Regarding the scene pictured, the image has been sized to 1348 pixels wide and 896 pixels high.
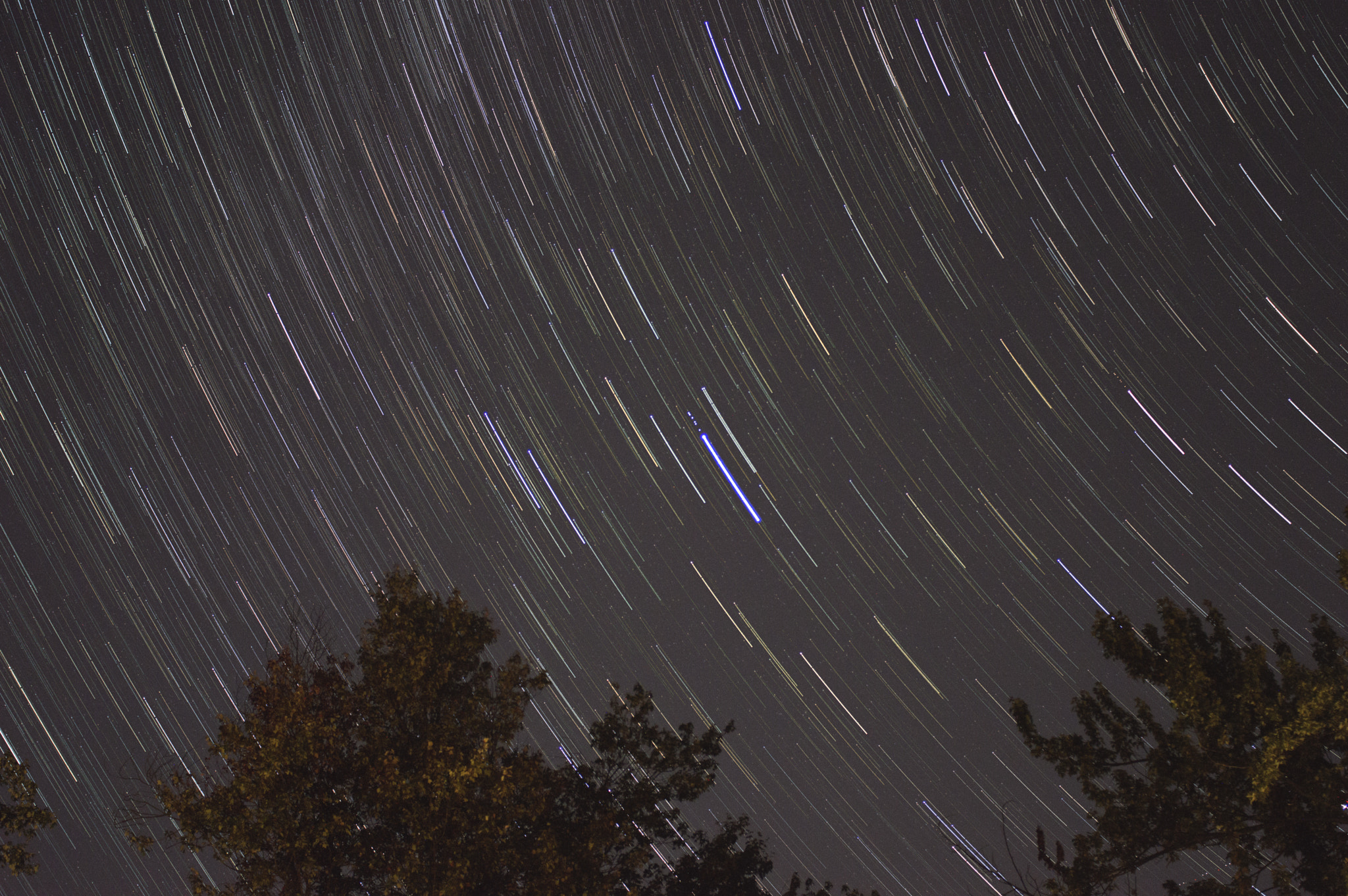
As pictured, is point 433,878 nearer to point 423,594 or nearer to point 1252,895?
point 423,594

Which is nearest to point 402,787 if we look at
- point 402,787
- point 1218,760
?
point 402,787

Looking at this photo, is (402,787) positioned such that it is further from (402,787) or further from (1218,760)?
(1218,760)

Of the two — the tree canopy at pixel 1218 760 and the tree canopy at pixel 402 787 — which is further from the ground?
the tree canopy at pixel 402 787

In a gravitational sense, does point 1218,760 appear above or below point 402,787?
below

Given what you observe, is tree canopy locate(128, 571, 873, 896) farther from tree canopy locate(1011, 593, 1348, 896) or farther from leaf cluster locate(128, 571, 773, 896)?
tree canopy locate(1011, 593, 1348, 896)

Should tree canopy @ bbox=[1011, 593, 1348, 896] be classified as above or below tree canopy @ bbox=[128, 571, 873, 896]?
below

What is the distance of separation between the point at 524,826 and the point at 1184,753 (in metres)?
9.76

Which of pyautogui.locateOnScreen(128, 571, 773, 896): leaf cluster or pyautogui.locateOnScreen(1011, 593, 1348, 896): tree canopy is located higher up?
pyautogui.locateOnScreen(128, 571, 773, 896): leaf cluster

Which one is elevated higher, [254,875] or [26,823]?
[26,823]

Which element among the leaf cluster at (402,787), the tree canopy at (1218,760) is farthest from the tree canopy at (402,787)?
the tree canopy at (1218,760)

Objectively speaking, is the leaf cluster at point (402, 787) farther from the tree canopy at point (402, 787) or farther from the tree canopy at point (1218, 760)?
the tree canopy at point (1218, 760)

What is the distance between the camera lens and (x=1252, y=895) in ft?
41.3

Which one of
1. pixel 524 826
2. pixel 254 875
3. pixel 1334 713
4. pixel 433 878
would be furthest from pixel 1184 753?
pixel 254 875

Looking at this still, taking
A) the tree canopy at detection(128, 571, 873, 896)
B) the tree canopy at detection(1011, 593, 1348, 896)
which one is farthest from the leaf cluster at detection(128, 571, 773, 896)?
the tree canopy at detection(1011, 593, 1348, 896)
